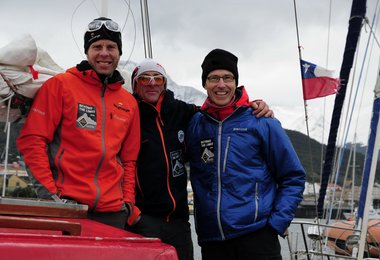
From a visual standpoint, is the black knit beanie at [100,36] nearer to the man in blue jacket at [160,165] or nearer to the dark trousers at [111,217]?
the man in blue jacket at [160,165]

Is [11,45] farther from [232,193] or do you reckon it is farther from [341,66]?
[341,66]

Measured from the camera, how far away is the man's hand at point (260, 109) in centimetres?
342

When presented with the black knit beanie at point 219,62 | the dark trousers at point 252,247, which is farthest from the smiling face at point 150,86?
the dark trousers at point 252,247

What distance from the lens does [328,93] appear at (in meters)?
9.34

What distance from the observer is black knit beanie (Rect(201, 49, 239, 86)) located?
3.49 m

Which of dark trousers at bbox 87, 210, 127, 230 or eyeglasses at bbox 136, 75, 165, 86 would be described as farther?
eyeglasses at bbox 136, 75, 165, 86

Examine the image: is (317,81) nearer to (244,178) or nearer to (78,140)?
(244,178)

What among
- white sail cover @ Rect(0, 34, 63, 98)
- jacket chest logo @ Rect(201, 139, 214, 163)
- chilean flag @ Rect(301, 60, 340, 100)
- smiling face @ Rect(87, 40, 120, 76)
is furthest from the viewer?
chilean flag @ Rect(301, 60, 340, 100)

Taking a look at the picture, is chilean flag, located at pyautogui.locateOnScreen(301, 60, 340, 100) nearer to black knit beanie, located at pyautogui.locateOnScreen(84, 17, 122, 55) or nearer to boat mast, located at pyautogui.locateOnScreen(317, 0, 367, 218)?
boat mast, located at pyautogui.locateOnScreen(317, 0, 367, 218)

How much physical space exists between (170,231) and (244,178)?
25.3 inches

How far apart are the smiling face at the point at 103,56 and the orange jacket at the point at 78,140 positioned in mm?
83

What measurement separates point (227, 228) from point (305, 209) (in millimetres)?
70430

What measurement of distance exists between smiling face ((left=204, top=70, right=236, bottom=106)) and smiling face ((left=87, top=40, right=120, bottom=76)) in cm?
64

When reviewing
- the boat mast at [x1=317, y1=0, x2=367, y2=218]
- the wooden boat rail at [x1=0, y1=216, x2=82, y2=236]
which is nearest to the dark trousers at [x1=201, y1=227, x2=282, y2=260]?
the wooden boat rail at [x1=0, y1=216, x2=82, y2=236]
